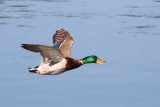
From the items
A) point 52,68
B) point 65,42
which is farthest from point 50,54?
point 65,42

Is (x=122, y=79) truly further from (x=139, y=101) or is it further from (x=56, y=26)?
(x=56, y=26)

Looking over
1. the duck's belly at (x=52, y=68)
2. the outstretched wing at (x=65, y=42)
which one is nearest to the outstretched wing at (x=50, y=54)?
the duck's belly at (x=52, y=68)

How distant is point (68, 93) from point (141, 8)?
480 inches

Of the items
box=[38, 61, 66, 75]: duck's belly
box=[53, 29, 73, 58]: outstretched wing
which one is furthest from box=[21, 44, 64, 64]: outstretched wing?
box=[53, 29, 73, 58]: outstretched wing

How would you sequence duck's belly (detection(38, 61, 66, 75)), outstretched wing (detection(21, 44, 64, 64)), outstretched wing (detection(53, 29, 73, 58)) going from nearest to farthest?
1. outstretched wing (detection(21, 44, 64, 64))
2. duck's belly (detection(38, 61, 66, 75))
3. outstretched wing (detection(53, 29, 73, 58))

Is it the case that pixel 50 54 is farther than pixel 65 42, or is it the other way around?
pixel 65 42

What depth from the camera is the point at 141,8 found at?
22.3m

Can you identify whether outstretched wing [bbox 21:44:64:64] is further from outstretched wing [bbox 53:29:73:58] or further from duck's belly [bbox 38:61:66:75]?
outstretched wing [bbox 53:29:73:58]

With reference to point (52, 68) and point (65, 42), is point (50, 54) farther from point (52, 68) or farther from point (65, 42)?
point (65, 42)

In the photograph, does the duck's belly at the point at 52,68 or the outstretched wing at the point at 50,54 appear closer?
the outstretched wing at the point at 50,54

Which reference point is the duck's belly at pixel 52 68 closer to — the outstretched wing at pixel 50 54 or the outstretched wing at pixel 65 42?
the outstretched wing at pixel 50 54

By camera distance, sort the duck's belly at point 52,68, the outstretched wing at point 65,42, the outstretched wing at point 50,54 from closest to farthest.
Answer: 1. the outstretched wing at point 50,54
2. the duck's belly at point 52,68
3. the outstretched wing at point 65,42

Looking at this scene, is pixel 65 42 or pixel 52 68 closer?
pixel 52 68

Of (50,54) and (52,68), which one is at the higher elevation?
(50,54)
